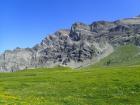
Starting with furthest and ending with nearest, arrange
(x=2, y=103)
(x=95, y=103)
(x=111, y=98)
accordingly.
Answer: (x=111, y=98) < (x=95, y=103) < (x=2, y=103)

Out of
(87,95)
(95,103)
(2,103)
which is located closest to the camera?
(2,103)

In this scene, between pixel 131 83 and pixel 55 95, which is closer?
pixel 55 95

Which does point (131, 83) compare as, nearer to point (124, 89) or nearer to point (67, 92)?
point (124, 89)

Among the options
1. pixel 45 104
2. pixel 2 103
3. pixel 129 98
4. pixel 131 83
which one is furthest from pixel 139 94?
pixel 2 103

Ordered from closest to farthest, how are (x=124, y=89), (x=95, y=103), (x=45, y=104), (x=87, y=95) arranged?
(x=45, y=104) → (x=95, y=103) → (x=87, y=95) → (x=124, y=89)

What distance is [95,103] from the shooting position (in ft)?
137

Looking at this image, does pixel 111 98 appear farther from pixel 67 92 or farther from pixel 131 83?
pixel 131 83

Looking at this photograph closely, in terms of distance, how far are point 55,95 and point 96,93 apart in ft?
17.8

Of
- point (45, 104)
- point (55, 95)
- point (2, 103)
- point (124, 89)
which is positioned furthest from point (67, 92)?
point (2, 103)

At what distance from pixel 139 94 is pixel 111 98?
4.06m

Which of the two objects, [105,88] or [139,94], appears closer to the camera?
[139,94]

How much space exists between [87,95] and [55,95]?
4.43 metres

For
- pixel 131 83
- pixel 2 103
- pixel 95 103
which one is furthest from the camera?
pixel 131 83

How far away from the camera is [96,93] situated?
5028 centimetres
